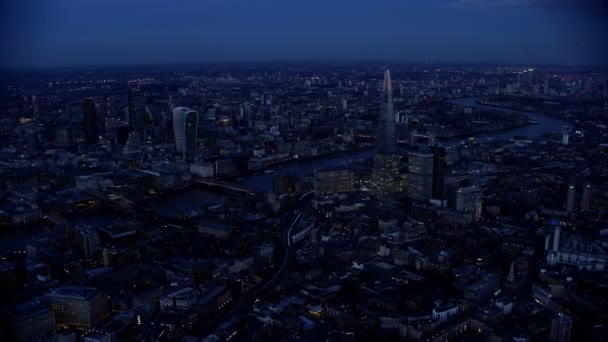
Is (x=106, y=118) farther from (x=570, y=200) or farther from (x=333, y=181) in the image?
(x=570, y=200)

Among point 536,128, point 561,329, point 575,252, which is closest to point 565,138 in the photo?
point 536,128

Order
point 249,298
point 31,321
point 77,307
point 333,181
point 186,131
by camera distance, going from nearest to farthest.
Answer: point 31,321 < point 77,307 < point 249,298 < point 333,181 < point 186,131

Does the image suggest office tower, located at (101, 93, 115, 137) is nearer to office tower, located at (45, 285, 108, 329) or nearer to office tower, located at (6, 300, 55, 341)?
office tower, located at (45, 285, 108, 329)

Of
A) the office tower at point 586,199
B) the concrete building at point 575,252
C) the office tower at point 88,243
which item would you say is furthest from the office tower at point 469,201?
the office tower at point 88,243

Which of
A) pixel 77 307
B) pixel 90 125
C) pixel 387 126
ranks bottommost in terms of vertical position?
pixel 77 307

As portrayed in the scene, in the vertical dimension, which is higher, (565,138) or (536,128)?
(565,138)

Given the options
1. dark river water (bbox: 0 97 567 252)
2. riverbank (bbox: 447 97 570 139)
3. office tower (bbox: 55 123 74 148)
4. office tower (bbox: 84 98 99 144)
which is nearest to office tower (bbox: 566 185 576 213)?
dark river water (bbox: 0 97 567 252)

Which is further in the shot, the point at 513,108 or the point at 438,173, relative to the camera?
the point at 513,108
